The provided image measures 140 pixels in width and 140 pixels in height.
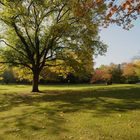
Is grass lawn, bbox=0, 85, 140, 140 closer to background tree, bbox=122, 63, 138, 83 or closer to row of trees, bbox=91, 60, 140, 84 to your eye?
row of trees, bbox=91, 60, 140, 84

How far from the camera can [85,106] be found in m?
19.9

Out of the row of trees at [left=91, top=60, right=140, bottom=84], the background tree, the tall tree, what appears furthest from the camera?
the background tree

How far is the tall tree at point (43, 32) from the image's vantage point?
35.3 m

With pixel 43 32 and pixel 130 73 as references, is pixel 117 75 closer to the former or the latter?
pixel 130 73

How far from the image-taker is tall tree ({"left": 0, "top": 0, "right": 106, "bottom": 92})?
35281mm

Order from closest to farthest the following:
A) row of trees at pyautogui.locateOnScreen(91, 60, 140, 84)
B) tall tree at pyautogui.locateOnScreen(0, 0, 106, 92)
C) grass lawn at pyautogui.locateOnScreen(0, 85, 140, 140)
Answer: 1. grass lawn at pyautogui.locateOnScreen(0, 85, 140, 140)
2. tall tree at pyautogui.locateOnScreen(0, 0, 106, 92)
3. row of trees at pyautogui.locateOnScreen(91, 60, 140, 84)

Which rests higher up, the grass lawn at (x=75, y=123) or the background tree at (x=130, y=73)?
the background tree at (x=130, y=73)

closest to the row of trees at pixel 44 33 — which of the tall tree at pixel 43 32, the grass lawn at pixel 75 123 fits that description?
the tall tree at pixel 43 32

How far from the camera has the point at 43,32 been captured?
1532 inches

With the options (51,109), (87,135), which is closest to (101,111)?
(51,109)

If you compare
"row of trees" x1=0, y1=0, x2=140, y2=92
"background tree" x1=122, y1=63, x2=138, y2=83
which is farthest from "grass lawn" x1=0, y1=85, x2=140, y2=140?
"background tree" x1=122, y1=63, x2=138, y2=83

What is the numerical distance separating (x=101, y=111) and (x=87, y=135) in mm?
5114

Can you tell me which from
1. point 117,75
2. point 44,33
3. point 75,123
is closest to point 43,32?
point 44,33

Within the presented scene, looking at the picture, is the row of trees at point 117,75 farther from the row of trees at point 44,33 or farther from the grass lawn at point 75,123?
the grass lawn at point 75,123
